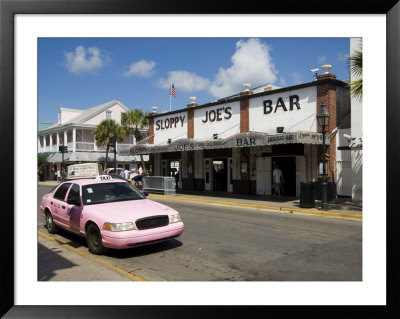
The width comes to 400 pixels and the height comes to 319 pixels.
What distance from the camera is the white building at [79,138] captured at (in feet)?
115

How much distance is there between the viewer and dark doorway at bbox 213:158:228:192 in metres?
21.5

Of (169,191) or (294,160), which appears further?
(169,191)

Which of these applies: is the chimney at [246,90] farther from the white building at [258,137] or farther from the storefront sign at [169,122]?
the storefront sign at [169,122]

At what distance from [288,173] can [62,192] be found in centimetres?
1238

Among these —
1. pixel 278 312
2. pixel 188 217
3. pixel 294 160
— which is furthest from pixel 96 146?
pixel 278 312

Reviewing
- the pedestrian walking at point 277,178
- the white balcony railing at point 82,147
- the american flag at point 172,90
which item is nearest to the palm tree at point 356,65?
the pedestrian walking at point 277,178

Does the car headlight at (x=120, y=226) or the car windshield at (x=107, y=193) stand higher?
the car windshield at (x=107, y=193)

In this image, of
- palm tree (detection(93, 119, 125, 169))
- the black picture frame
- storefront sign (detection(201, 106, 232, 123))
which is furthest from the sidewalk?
palm tree (detection(93, 119, 125, 169))

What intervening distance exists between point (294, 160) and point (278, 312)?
13950 mm

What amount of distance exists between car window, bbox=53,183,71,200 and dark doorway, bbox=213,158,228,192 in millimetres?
13767

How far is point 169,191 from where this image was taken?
20.4 metres

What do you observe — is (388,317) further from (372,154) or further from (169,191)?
(169,191)

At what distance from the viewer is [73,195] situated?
7789 mm

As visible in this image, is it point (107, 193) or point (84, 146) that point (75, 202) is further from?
point (84, 146)
